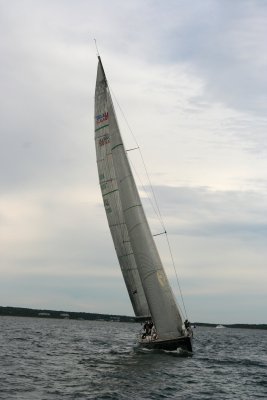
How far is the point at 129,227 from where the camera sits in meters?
34.3

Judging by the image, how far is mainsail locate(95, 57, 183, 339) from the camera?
111ft

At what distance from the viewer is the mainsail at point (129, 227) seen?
1332 inches

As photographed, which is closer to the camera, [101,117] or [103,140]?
[101,117]

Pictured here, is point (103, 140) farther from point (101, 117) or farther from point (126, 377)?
point (126, 377)

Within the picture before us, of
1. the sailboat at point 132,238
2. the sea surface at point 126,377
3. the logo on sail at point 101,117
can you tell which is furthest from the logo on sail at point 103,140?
the sea surface at point 126,377

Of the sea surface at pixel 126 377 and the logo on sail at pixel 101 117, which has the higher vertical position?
the logo on sail at pixel 101 117

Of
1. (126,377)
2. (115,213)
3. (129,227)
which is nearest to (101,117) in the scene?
(115,213)

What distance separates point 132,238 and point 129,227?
0.68 m

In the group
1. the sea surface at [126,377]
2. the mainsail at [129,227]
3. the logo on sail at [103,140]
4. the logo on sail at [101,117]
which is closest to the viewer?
the sea surface at [126,377]

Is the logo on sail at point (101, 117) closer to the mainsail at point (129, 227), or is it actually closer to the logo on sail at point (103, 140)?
the mainsail at point (129, 227)

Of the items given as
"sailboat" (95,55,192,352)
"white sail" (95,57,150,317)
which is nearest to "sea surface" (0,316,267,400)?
"sailboat" (95,55,192,352)

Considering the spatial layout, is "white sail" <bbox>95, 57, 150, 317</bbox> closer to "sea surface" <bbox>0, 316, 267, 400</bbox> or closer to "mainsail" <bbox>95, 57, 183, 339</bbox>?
"mainsail" <bbox>95, 57, 183, 339</bbox>

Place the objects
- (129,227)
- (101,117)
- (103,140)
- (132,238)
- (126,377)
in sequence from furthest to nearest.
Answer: (103,140)
(101,117)
(129,227)
(132,238)
(126,377)

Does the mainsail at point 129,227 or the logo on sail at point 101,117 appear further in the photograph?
the logo on sail at point 101,117
